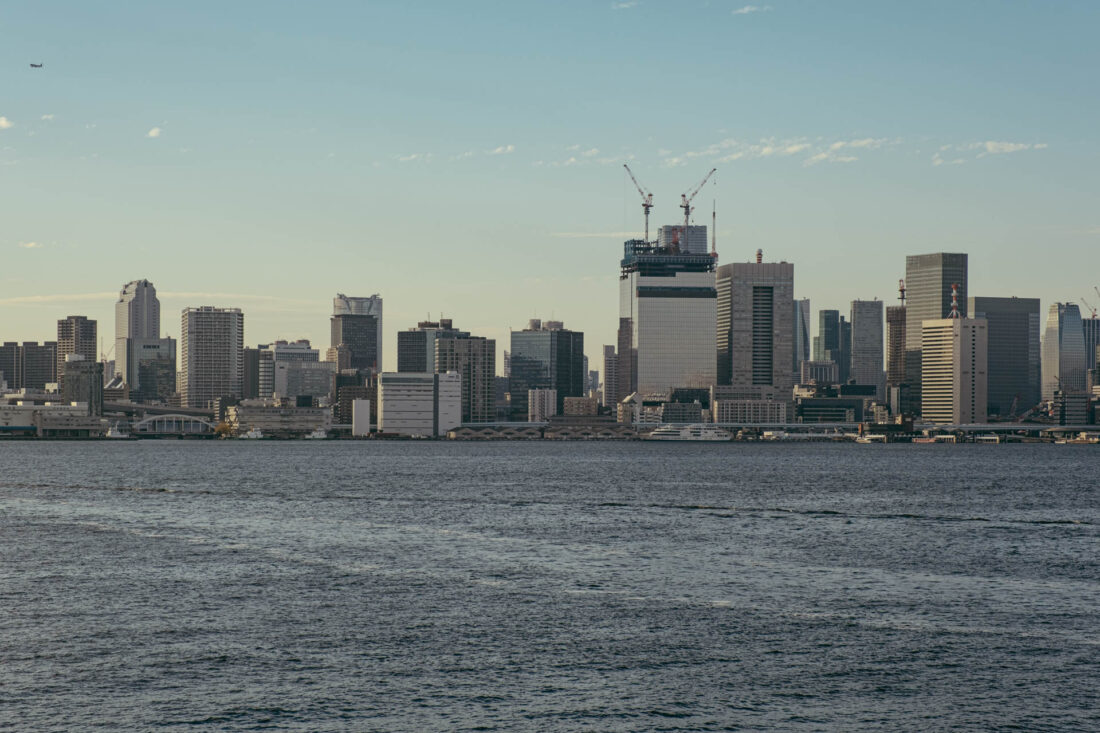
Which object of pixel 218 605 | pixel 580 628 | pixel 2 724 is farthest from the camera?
pixel 218 605

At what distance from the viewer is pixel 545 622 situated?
6038 centimetres

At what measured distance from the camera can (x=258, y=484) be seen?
171 metres

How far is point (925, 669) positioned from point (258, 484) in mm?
132608

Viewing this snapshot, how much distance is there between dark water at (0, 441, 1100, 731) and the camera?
4506cm

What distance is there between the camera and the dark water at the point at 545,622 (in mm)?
45062

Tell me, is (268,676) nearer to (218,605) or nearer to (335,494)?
(218,605)

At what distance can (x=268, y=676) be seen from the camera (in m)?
49.2

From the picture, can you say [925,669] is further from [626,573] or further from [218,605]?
[218,605]

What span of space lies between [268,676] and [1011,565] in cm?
5345

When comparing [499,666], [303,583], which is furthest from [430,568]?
[499,666]

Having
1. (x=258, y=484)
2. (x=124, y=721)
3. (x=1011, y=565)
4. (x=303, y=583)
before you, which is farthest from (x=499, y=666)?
(x=258, y=484)

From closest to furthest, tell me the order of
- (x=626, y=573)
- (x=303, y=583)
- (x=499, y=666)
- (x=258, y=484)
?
(x=499, y=666) < (x=303, y=583) < (x=626, y=573) < (x=258, y=484)

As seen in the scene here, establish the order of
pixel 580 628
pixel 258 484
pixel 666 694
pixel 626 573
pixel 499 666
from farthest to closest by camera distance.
Answer: 1. pixel 258 484
2. pixel 626 573
3. pixel 580 628
4. pixel 499 666
5. pixel 666 694

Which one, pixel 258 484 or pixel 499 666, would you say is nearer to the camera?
pixel 499 666
